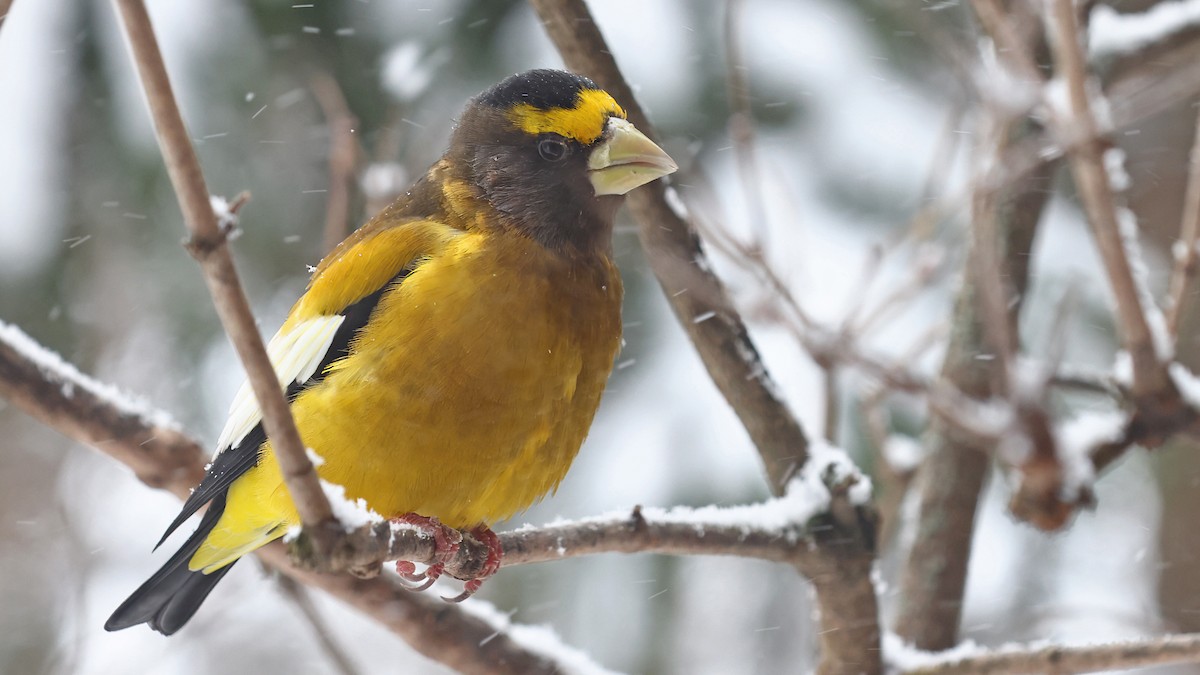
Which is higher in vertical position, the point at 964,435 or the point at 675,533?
the point at 675,533

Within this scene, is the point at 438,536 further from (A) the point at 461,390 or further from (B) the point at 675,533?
(B) the point at 675,533

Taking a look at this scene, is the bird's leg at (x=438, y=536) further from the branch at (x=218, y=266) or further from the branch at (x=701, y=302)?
the branch at (x=701, y=302)

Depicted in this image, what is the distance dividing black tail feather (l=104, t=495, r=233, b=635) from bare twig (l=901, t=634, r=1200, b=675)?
1.78 metres

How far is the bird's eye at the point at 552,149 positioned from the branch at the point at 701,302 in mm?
278

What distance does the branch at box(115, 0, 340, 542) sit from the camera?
1.39 meters

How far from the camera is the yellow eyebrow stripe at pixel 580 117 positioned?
108 inches

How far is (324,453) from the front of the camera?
98.1 inches

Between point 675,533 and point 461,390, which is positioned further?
point 675,533

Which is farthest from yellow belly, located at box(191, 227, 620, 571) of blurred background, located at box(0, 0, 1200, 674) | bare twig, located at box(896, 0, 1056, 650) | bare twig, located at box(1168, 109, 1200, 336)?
blurred background, located at box(0, 0, 1200, 674)

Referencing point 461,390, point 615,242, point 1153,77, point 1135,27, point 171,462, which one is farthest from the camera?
point 615,242

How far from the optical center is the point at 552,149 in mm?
2857

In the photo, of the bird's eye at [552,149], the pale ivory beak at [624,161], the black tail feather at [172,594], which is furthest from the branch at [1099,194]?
the black tail feather at [172,594]

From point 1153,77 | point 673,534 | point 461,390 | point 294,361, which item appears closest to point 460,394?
point 461,390

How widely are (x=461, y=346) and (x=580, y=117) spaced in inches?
25.7
